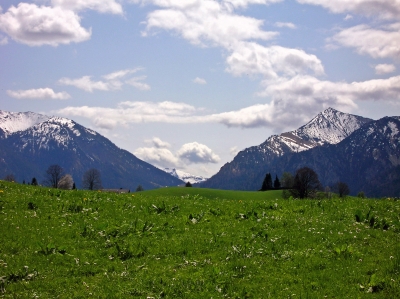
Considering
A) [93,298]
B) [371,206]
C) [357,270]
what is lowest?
[93,298]

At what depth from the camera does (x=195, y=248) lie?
58.1 feet

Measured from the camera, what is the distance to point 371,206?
2434 centimetres

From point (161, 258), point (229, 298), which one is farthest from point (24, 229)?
point (229, 298)

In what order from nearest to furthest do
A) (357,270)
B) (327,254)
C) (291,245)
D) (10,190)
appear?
(357,270), (327,254), (291,245), (10,190)

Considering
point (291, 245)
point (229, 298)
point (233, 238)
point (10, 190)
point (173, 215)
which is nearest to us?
point (229, 298)

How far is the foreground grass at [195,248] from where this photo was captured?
13.5m

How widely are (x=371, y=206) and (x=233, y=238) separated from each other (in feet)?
34.2

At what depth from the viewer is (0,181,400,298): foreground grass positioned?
1350 cm

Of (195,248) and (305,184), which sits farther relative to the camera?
(305,184)

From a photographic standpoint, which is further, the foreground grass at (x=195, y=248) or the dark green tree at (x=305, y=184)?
the dark green tree at (x=305, y=184)

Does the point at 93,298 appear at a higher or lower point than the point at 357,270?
lower

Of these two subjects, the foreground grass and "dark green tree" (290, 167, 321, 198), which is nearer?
the foreground grass

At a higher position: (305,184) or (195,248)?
(305,184)

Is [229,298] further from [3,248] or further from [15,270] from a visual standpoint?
[3,248]
